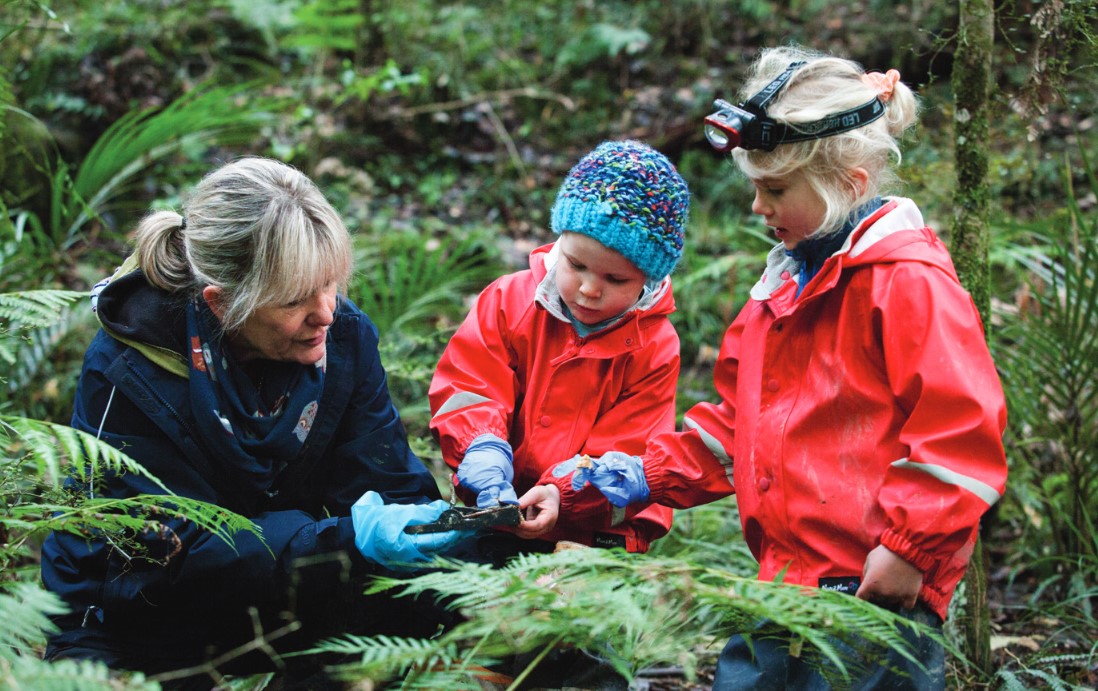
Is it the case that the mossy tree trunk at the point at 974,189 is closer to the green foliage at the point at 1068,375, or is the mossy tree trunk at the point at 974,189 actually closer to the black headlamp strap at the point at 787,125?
the green foliage at the point at 1068,375

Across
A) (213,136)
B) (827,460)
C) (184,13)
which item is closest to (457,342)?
(827,460)

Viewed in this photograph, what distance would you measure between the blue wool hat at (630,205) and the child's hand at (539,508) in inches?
25.7

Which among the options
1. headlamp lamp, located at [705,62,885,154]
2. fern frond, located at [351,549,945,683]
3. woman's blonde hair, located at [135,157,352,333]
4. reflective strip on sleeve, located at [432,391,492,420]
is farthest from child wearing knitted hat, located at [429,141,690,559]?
fern frond, located at [351,549,945,683]

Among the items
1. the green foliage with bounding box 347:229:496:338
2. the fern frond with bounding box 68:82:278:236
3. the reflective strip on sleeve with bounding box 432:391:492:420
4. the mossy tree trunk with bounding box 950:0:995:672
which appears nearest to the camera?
the reflective strip on sleeve with bounding box 432:391:492:420

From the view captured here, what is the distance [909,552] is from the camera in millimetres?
1989

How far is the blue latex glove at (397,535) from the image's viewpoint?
234 centimetres

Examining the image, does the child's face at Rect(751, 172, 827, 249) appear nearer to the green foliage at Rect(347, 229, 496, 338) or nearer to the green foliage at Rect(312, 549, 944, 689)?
the green foliage at Rect(312, 549, 944, 689)

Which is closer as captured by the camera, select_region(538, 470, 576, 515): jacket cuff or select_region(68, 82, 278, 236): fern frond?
select_region(538, 470, 576, 515): jacket cuff

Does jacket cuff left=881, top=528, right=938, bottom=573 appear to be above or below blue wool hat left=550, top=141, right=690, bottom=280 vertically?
below

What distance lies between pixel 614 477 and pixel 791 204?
0.84 m

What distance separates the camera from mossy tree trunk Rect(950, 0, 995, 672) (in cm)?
278

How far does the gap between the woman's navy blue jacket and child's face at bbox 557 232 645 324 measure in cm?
68

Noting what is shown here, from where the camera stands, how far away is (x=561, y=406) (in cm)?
267

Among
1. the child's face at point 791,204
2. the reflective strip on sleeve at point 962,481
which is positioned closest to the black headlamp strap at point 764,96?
the child's face at point 791,204
